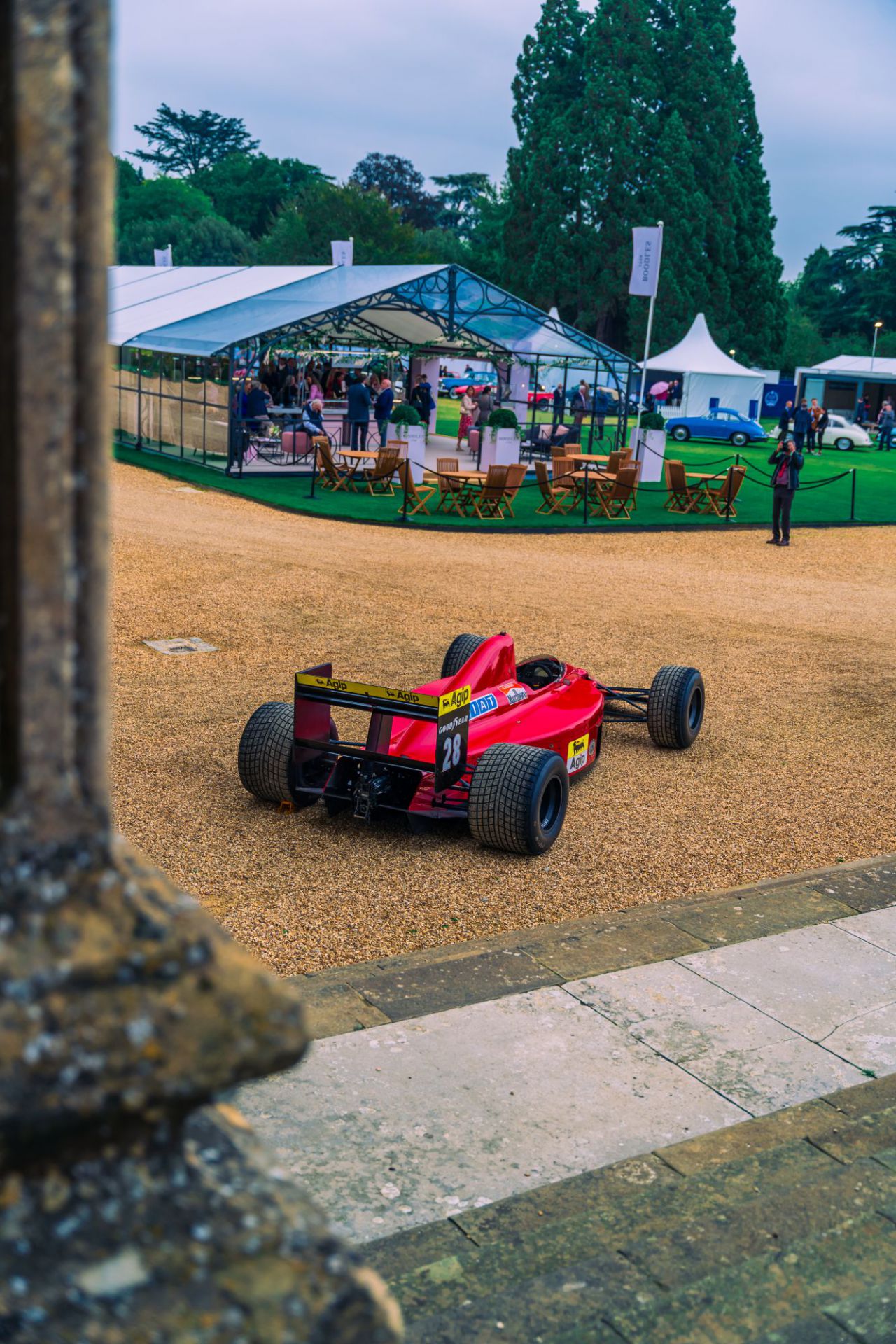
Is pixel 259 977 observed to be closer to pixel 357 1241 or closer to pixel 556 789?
pixel 357 1241

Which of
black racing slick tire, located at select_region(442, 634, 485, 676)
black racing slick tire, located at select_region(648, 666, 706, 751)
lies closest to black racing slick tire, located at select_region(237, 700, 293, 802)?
black racing slick tire, located at select_region(442, 634, 485, 676)

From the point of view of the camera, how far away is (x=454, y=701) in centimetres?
721

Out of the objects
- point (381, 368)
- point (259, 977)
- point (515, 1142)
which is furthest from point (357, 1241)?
point (381, 368)

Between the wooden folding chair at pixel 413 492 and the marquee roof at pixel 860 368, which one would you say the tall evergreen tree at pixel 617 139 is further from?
the wooden folding chair at pixel 413 492

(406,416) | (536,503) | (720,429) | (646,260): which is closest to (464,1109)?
(536,503)

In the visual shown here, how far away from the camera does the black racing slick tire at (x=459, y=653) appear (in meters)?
9.64

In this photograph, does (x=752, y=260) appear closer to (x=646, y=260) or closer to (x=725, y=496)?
(x=646, y=260)

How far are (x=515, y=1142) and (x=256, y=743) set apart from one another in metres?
3.72

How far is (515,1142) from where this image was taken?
439 cm

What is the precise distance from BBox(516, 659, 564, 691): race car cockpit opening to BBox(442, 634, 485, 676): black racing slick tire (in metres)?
0.46

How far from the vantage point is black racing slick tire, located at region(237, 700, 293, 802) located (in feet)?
25.0

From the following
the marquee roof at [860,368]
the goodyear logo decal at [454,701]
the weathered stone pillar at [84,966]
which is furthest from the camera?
the marquee roof at [860,368]

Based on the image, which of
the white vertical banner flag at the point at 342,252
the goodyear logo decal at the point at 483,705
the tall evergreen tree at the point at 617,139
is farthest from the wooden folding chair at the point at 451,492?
the tall evergreen tree at the point at 617,139

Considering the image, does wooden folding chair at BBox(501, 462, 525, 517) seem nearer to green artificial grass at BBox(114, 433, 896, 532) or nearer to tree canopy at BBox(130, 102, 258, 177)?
green artificial grass at BBox(114, 433, 896, 532)
